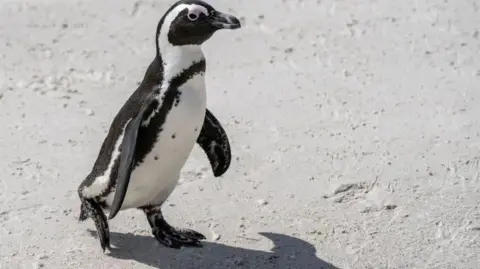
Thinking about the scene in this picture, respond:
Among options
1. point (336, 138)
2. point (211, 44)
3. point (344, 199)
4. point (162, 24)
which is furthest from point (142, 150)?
point (211, 44)

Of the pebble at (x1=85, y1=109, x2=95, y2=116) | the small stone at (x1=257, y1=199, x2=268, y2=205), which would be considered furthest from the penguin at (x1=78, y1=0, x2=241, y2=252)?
the pebble at (x1=85, y1=109, x2=95, y2=116)

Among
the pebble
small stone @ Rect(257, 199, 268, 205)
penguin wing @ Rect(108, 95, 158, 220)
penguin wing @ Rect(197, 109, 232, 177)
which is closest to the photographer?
penguin wing @ Rect(108, 95, 158, 220)

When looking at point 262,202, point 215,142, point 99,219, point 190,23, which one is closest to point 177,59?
point 190,23

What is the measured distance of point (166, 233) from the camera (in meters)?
3.49

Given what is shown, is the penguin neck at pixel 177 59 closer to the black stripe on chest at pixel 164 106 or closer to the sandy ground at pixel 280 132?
the black stripe on chest at pixel 164 106

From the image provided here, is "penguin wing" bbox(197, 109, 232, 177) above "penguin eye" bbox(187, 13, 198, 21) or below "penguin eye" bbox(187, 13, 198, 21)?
below

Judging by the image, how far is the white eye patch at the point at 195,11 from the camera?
10.2ft

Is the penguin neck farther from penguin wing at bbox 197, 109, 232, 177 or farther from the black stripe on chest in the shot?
penguin wing at bbox 197, 109, 232, 177

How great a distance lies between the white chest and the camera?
3131 millimetres

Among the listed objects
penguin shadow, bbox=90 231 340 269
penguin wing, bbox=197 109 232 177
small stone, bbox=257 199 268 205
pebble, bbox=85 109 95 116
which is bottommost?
penguin shadow, bbox=90 231 340 269

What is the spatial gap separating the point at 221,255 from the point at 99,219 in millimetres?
439

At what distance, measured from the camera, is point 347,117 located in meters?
4.45

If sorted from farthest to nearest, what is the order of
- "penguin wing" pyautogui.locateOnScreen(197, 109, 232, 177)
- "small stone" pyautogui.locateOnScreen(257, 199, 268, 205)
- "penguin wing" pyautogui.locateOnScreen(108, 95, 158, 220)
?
"small stone" pyautogui.locateOnScreen(257, 199, 268, 205), "penguin wing" pyautogui.locateOnScreen(197, 109, 232, 177), "penguin wing" pyautogui.locateOnScreen(108, 95, 158, 220)

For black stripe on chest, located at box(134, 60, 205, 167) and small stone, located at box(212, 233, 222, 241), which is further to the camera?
small stone, located at box(212, 233, 222, 241)
